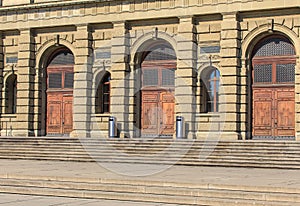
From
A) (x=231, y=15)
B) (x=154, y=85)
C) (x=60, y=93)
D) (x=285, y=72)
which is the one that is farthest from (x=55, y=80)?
(x=285, y=72)

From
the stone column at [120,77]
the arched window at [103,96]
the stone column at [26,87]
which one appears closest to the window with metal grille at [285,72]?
the stone column at [120,77]

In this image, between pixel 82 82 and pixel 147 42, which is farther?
pixel 82 82

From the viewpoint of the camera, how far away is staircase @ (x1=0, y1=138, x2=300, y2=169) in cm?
2516

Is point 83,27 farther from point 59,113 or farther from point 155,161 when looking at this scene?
point 155,161

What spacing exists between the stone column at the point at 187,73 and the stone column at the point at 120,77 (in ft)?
10.1

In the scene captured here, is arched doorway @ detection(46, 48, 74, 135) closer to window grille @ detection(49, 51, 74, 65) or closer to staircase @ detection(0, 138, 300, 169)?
window grille @ detection(49, 51, 74, 65)

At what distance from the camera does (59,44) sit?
35.4m

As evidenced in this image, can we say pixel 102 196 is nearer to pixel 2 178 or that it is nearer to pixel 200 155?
pixel 2 178

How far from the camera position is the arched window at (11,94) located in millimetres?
36794

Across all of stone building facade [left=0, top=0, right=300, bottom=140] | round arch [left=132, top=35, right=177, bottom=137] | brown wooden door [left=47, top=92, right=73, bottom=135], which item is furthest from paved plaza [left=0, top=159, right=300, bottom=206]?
brown wooden door [left=47, top=92, right=73, bottom=135]

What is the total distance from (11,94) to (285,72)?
53.4 ft

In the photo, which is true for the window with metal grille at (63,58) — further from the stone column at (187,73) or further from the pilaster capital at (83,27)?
the stone column at (187,73)

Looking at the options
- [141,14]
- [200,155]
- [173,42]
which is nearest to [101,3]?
[141,14]

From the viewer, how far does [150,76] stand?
34.1 metres
